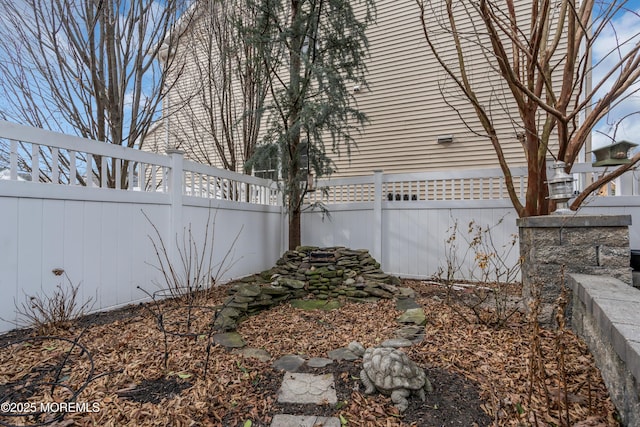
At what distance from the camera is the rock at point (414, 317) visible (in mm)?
2844

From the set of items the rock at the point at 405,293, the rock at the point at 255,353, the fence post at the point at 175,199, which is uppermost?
the fence post at the point at 175,199

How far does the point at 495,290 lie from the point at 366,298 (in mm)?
1476

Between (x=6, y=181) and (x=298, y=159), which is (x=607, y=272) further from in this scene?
(x=6, y=181)

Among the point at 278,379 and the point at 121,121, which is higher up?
the point at 121,121

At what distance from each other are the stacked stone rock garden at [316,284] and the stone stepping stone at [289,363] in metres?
0.91

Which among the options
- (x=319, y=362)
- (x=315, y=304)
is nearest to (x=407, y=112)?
(x=315, y=304)

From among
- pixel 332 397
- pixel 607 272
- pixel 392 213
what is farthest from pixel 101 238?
pixel 607 272

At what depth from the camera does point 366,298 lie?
12.4 feet

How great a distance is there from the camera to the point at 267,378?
199cm

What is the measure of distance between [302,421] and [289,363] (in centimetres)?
62

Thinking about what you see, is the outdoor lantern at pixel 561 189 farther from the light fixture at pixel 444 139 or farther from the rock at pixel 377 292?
the light fixture at pixel 444 139

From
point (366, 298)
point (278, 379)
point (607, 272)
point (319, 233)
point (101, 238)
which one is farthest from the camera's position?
point (319, 233)

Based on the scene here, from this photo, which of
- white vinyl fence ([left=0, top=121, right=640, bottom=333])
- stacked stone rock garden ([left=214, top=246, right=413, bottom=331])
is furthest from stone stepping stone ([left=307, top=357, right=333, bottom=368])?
white vinyl fence ([left=0, top=121, right=640, bottom=333])

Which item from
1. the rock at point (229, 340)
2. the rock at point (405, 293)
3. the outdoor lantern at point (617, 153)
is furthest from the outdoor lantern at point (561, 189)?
the rock at point (229, 340)
